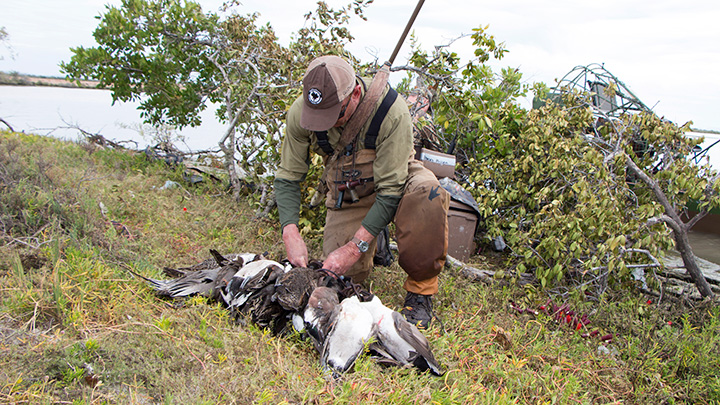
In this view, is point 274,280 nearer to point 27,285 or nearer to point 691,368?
point 27,285

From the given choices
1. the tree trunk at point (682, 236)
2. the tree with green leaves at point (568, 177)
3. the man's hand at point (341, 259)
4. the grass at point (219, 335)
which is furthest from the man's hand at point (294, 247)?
the tree trunk at point (682, 236)

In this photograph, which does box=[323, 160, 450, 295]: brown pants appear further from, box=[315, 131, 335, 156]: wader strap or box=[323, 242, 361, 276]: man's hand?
box=[315, 131, 335, 156]: wader strap

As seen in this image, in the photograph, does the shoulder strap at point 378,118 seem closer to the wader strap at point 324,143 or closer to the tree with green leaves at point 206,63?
the wader strap at point 324,143

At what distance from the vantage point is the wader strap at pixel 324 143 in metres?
2.99

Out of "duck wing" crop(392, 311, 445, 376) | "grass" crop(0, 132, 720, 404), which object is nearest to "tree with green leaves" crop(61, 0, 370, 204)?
"grass" crop(0, 132, 720, 404)

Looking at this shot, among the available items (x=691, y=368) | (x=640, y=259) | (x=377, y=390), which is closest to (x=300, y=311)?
(x=377, y=390)

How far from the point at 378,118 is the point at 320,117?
42 cm

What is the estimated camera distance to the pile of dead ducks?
2.07m

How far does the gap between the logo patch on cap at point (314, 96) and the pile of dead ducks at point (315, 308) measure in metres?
0.98

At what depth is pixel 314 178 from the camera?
404cm

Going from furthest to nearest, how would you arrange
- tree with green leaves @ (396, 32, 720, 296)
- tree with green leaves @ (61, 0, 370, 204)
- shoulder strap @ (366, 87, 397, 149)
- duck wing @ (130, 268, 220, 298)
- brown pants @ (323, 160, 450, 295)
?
1. tree with green leaves @ (61, 0, 370, 204)
2. tree with green leaves @ (396, 32, 720, 296)
3. shoulder strap @ (366, 87, 397, 149)
4. brown pants @ (323, 160, 450, 295)
5. duck wing @ (130, 268, 220, 298)

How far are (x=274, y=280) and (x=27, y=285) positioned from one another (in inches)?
50.5

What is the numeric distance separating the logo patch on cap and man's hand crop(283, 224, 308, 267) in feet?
2.82

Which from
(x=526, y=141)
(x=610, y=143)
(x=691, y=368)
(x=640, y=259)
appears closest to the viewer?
(x=691, y=368)
